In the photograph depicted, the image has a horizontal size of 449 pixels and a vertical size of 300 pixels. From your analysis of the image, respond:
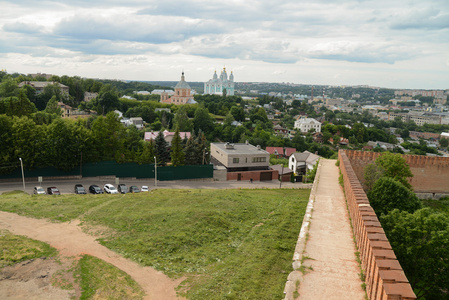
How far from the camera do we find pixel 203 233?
50.0 feet

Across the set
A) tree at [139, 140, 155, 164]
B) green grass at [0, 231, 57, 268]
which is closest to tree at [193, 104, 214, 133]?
tree at [139, 140, 155, 164]

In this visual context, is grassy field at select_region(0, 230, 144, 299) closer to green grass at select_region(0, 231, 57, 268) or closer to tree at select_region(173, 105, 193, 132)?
green grass at select_region(0, 231, 57, 268)

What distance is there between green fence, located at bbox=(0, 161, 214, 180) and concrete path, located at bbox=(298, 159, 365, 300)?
2222 cm

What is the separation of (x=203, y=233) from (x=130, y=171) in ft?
71.8

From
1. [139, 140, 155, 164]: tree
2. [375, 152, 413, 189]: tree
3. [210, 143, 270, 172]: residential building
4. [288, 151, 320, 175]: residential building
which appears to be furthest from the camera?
[288, 151, 320, 175]: residential building

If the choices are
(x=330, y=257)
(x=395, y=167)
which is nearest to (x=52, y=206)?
(x=330, y=257)

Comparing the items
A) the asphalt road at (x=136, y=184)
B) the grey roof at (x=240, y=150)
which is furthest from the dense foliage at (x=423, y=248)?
the grey roof at (x=240, y=150)

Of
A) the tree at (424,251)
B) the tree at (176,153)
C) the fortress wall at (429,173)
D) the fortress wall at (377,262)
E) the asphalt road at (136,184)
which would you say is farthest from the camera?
the tree at (176,153)

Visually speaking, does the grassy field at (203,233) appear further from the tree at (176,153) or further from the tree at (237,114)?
the tree at (237,114)

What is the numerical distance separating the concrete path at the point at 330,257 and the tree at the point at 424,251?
7.90ft

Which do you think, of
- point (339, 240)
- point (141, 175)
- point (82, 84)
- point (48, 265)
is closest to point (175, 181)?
point (141, 175)

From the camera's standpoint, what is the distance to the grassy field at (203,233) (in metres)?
10.9

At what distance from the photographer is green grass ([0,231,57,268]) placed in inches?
494

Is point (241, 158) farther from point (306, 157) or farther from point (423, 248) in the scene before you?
point (423, 248)
